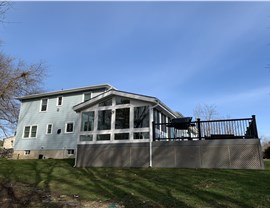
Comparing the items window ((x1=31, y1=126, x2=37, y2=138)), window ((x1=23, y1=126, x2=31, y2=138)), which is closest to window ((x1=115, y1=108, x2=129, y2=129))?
window ((x1=31, y1=126, x2=37, y2=138))

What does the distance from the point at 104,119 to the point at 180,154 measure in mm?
4393

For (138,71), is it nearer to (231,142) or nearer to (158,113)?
(158,113)

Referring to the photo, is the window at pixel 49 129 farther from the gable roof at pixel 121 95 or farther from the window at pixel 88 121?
the window at pixel 88 121

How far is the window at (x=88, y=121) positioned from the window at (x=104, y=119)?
18.2 inches

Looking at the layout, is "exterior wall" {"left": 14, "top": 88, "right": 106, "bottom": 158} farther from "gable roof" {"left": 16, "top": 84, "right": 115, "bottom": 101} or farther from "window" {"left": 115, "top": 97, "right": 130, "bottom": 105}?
"window" {"left": 115, "top": 97, "right": 130, "bottom": 105}

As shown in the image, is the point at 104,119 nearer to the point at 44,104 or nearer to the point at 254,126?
the point at 254,126

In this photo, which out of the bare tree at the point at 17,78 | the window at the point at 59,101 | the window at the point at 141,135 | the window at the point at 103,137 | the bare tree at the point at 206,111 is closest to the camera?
the window at the point at 141,135

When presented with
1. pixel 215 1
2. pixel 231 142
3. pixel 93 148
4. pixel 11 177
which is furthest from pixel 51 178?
pixel 215 1

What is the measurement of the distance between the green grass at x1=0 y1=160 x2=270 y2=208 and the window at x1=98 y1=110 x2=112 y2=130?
345 cm

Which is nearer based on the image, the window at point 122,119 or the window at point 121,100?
the window at point 122,119

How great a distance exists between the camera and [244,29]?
9.78 m

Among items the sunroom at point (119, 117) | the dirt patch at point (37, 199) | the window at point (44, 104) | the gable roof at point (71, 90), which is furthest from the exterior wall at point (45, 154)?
the dirt patch at point (37, 199)

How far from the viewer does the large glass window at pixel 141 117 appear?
1092 cm

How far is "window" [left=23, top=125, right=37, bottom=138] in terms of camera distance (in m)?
19.9
